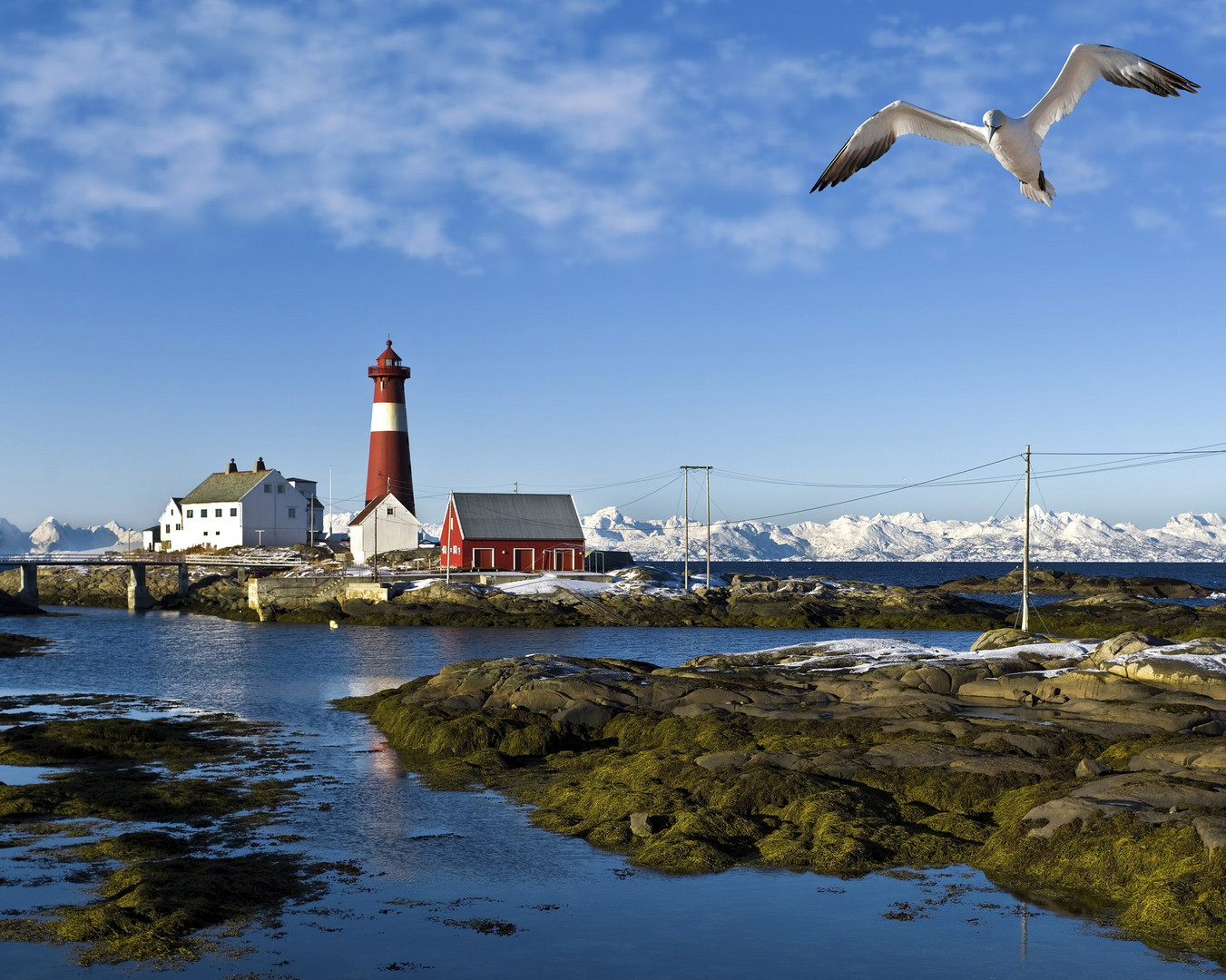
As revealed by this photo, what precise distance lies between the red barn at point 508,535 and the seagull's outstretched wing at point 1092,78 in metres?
61.7

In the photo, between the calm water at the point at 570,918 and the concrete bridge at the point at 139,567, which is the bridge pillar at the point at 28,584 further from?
the calm water at the point at 570,918

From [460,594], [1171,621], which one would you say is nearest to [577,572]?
[460,594]

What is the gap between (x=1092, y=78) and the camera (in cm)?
995

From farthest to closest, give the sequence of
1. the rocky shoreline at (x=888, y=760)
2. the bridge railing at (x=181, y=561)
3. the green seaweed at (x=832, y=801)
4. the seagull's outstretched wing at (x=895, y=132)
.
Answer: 1. the bridge railing at (x=181, y=561)
2. the rocky shoreline at (x=888, y=760)
3. the green seaweed at (x=832, y=801)
4. the seagull's outstretched wing at (x=895, y=132)

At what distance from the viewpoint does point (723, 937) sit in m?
11.4

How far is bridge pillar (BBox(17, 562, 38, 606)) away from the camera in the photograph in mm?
69125

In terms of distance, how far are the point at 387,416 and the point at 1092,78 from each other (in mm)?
69679

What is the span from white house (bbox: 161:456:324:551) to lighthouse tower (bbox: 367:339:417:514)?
487 inches

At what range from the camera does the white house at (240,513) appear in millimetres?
85000

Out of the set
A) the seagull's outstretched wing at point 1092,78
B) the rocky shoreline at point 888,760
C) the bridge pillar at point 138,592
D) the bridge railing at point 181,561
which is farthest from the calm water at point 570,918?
the bridge railing at point 181,561

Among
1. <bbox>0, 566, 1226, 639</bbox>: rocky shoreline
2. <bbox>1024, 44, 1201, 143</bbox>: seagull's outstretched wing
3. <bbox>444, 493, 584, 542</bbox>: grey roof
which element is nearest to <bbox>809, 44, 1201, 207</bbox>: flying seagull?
<bbox>1024, 44, 1201, 143</bbox>: seagull's outstretched wing

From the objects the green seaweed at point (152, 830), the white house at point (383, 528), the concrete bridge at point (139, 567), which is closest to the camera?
the green seaweed at point (152, 830)

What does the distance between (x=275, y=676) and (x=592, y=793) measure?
21.8 meters

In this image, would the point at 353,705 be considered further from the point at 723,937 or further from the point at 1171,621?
the point at 1171,621
